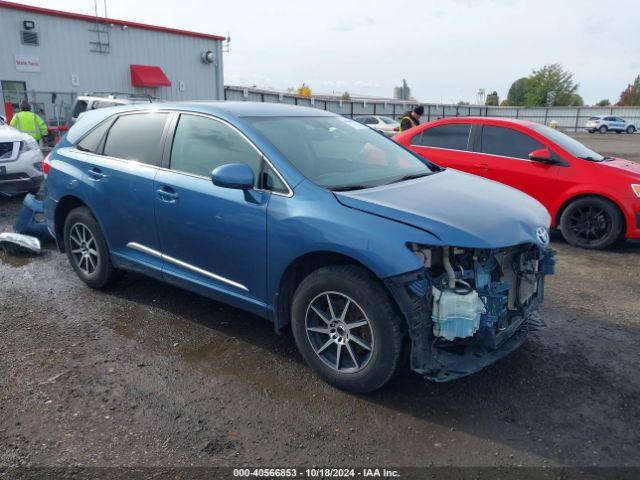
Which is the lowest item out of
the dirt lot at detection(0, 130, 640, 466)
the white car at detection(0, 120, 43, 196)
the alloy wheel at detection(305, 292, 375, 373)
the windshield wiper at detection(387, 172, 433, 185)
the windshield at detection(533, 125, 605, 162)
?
the dirt lot at detection(0, 130, 640, 466)

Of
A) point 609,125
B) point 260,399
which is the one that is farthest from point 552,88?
point 260,399

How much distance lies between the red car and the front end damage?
371cm

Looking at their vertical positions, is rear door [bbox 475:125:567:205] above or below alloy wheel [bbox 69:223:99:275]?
above

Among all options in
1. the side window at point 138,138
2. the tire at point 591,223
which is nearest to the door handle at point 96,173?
the side window at point 138,138

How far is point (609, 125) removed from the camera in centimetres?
4359

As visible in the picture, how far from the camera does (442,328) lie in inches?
110

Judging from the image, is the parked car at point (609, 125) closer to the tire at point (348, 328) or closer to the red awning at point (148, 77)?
the red awning at point (148, 77)

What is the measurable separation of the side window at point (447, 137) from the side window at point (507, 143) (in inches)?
10.9

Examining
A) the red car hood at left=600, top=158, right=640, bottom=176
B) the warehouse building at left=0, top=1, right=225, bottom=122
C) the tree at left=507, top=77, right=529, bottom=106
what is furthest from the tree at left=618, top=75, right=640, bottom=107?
the red car hood at left=600, top=158, right=640, bottom=176

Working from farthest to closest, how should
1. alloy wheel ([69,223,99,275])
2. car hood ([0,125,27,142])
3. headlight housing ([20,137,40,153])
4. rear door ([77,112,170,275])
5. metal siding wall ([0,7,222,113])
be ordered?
metal siding wall ([0,7,222,113])
headlight housing ([20,137,40,153])
car hood ([0,125,27,142])
alloy wheel ([69,223,99,275])
rear door ([77,112,170,275])

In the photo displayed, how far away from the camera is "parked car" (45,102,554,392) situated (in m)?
2.83

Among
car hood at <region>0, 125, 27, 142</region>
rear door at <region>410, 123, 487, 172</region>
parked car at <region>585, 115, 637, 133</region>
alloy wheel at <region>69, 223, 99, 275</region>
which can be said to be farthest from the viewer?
parked car at <region>585, 115, 637, 133</region>

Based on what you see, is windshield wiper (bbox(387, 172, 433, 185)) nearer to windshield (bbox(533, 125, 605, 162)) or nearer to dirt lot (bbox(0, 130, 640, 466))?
dirt lot (bbox(0, 130, 640, 466))

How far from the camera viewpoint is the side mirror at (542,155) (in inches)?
256
